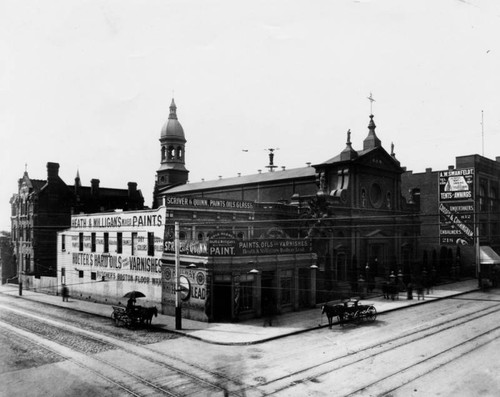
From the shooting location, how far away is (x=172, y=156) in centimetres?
6331

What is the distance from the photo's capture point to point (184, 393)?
1370cm

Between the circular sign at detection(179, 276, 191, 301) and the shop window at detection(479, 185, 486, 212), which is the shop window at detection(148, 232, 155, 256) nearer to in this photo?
the circular sign at detection(179, 276, 191, 301)

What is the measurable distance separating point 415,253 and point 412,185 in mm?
12394

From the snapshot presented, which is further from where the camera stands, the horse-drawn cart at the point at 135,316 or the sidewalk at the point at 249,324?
the horse-drawn cart at the point at 135,316

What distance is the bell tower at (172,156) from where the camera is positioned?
62031 mm

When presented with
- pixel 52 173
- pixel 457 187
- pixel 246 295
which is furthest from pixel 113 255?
pixel 457 187

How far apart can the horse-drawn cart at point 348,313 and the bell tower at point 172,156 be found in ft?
138

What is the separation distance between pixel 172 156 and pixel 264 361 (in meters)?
49.4


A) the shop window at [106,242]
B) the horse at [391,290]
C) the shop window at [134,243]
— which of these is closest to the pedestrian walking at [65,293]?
the shop window at [106,242]

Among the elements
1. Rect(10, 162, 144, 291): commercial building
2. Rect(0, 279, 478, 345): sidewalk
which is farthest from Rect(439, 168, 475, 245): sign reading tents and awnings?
Rect(10, 162, 144, 291): commercial building

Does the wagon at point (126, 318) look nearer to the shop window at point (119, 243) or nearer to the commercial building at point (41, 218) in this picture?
the shop window at point (119, 243)

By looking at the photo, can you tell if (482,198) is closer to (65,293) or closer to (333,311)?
(333,311)

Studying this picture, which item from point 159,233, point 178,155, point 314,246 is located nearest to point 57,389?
point 159,233

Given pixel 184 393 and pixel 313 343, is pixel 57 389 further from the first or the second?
pixel 313 343
